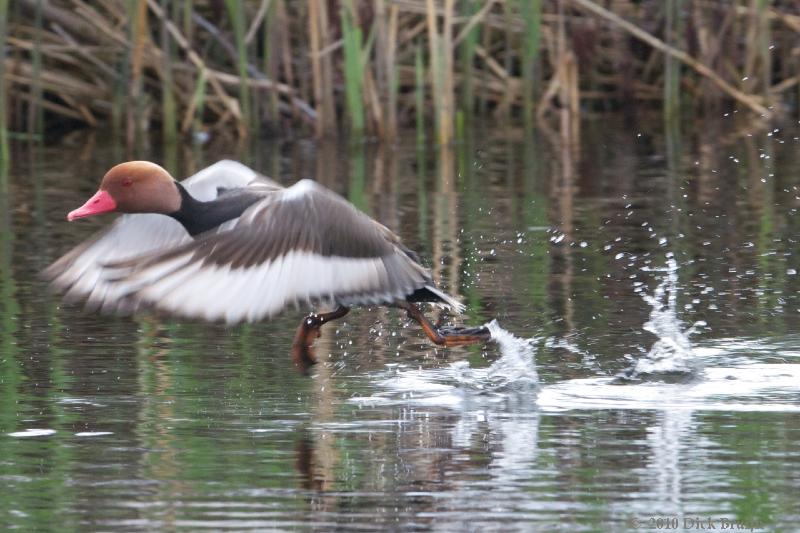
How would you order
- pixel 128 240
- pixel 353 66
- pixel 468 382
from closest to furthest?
pixel 468 382 → pixel 128 240 → pixel 353 66

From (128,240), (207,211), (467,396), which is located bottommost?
(467,396)

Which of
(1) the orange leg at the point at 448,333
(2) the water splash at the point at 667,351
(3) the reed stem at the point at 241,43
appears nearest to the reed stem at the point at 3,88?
(3) the reed stem at the point at 241,43

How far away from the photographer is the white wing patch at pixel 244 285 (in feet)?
19.0

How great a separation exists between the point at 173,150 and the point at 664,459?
10.4 m

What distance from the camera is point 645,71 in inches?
683

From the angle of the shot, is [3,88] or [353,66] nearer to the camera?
[3,88]

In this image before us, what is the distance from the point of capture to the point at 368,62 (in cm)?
1491

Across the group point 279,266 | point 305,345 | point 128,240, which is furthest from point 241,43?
point 279,266

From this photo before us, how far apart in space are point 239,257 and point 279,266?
167mm

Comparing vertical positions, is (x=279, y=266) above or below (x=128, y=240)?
below

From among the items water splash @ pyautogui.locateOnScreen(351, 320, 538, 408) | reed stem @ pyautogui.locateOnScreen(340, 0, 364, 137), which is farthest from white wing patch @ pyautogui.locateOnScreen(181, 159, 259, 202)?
reed stem @ pyautogui.locateOnScreen(340, 0, 364, 137)

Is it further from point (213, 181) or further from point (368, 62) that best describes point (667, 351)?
point (368, 62)

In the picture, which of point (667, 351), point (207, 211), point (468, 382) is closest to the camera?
point (468, 382)

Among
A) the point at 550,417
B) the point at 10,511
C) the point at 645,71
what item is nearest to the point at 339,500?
the point at 10,511
